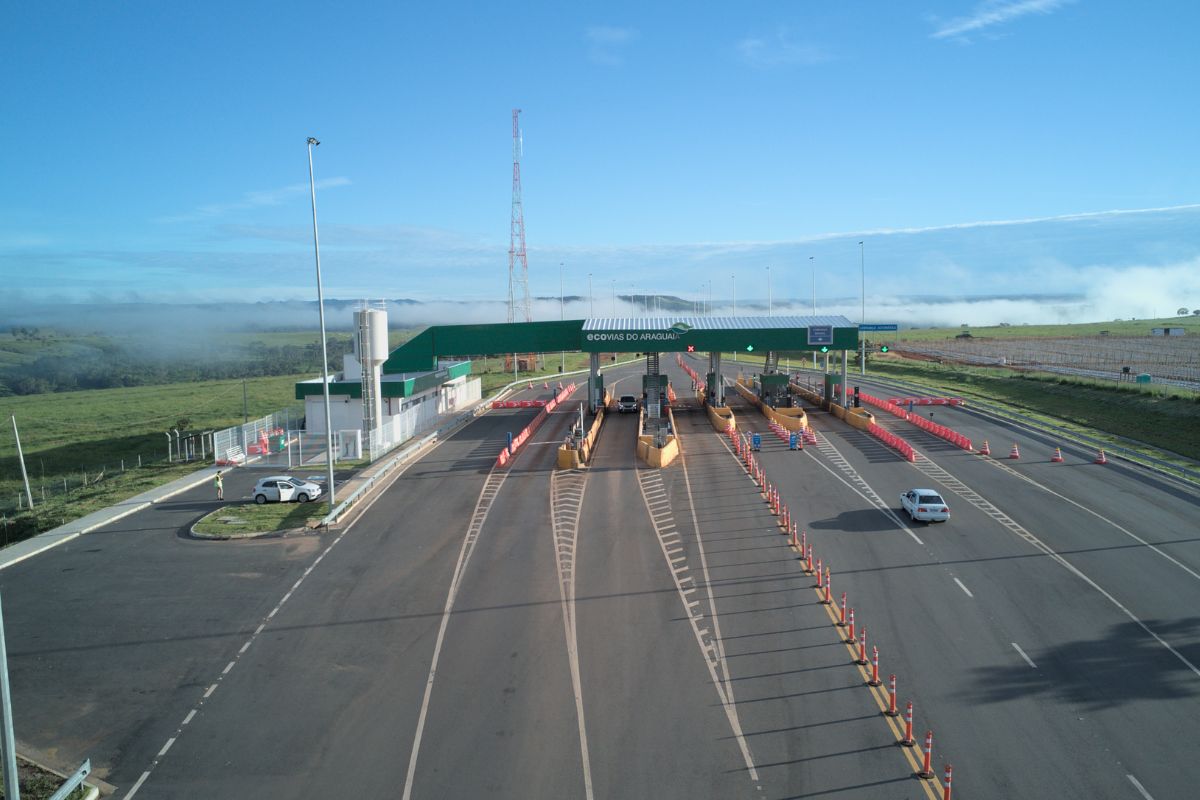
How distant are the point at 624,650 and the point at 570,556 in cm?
779

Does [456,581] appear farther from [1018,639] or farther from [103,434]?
[103,434]

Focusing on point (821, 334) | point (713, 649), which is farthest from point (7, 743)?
point (821, 334)

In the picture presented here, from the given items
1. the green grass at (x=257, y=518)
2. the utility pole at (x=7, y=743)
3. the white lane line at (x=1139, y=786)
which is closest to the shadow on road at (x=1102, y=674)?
the white lane line at (x=1139, y=786)

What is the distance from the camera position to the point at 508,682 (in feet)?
57.8

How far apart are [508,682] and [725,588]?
26.4ft

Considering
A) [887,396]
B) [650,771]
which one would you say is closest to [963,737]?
[650,771]

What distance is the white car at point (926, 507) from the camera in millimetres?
29578

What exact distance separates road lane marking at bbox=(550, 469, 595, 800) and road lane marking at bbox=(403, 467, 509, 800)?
2.79 metres

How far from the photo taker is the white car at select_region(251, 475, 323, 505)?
35.6 meters

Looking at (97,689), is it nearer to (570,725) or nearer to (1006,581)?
(570,725)

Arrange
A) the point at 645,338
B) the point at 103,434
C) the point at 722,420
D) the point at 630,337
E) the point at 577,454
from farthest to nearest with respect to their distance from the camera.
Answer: the point at 103,434, the point at 645,338, the point at 630,337, the point at 722,420, the point at 577,454

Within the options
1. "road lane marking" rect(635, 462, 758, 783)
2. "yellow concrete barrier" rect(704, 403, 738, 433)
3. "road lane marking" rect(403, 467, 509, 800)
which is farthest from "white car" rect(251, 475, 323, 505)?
"yellow concrete barrier" rect(704, 403, 738, 433)

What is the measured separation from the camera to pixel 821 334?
183 ft

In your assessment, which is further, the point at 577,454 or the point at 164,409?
the point at 164,409
